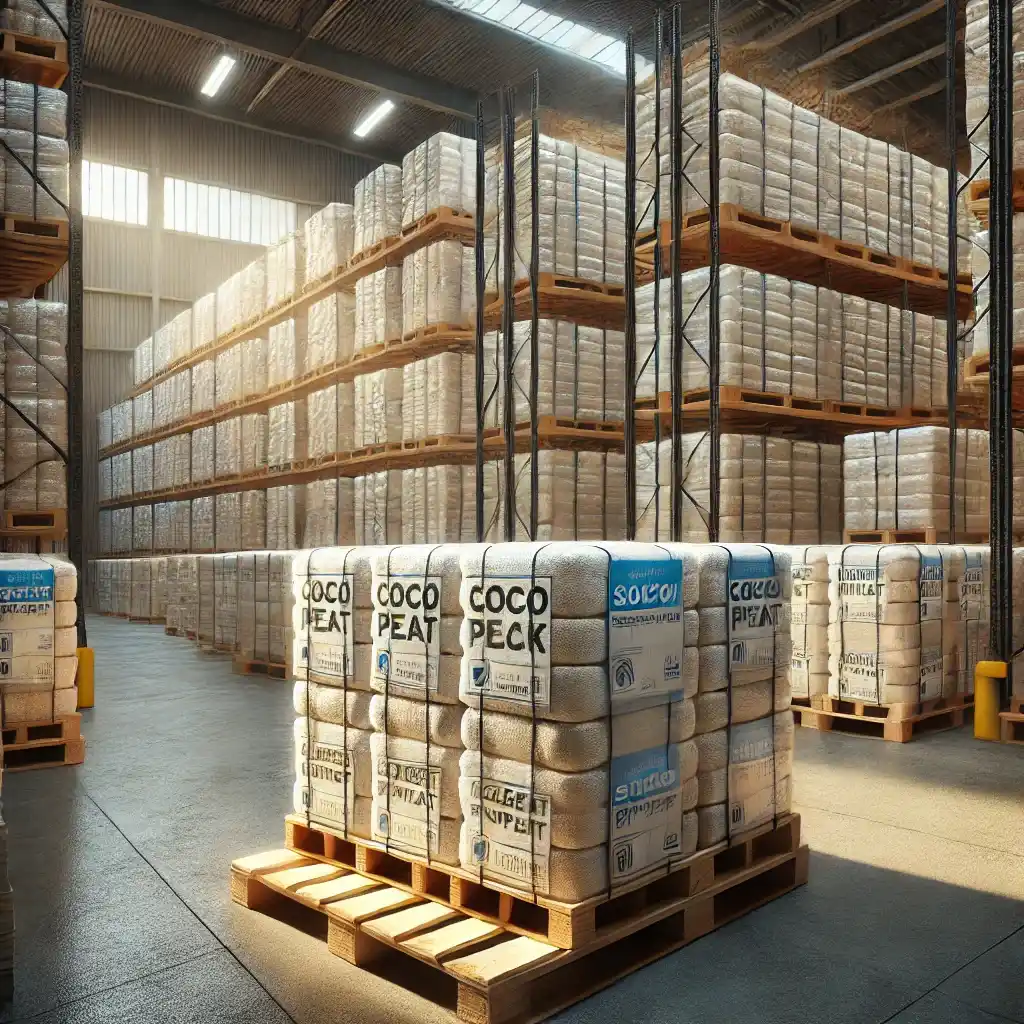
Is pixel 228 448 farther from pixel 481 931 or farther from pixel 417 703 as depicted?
pixel 481 931

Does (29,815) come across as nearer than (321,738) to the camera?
No

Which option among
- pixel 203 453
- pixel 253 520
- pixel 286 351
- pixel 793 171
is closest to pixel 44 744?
pixel 793 171

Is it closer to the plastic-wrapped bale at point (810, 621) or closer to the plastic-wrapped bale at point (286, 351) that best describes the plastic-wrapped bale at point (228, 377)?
the plastic-wrapped bale at point (286, 351)

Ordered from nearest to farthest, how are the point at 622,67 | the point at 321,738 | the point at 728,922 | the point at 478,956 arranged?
the point at 478,956, the point at 728,922, the point at 321,738, the point at 622,67

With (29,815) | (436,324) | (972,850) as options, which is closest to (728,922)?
(972,850)

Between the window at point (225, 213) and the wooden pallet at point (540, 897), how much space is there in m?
A: 17.7

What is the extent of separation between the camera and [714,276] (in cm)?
706

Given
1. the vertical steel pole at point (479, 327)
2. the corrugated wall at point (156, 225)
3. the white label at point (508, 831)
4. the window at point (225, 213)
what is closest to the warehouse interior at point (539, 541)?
the white label at point (508, 831)

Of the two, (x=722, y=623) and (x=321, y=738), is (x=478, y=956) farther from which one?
(x=722, y=623)

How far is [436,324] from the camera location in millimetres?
→ 9125

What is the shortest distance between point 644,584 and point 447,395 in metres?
6.46

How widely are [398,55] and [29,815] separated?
13.7 meters

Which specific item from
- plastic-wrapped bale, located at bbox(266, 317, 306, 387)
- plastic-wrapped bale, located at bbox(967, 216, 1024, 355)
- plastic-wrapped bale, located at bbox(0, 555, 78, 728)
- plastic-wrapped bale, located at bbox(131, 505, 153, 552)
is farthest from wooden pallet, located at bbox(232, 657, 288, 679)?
plastic-wrapped bale, located at bbox(131, 505, 153, 552)

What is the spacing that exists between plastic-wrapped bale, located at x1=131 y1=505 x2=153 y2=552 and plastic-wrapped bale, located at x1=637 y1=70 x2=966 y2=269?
11310 mm
